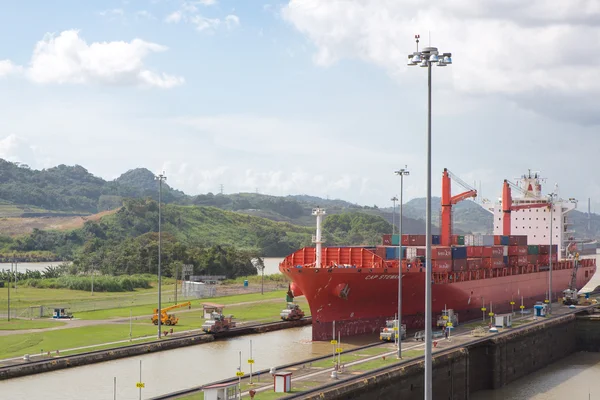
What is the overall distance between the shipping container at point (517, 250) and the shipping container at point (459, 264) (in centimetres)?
1201

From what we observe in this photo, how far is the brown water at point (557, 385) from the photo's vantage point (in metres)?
43.5

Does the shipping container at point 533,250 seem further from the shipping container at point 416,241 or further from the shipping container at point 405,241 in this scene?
the shipping container at point 405,241

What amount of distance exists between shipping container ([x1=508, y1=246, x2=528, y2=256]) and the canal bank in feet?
84.2

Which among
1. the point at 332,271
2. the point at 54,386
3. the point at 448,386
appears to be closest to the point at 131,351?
the point at 54,386

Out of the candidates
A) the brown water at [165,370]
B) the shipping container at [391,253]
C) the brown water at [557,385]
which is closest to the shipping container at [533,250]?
the brown water at [557,385]

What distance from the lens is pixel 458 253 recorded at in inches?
2462

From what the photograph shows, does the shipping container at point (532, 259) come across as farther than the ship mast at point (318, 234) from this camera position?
Yes

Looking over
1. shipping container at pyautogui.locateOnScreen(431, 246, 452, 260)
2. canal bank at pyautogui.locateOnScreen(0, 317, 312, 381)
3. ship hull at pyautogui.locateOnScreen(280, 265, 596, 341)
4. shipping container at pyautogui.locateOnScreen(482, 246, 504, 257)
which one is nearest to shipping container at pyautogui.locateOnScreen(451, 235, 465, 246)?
shipping container at pyautogui.locateOnScreen(482, 246, 504, 257)

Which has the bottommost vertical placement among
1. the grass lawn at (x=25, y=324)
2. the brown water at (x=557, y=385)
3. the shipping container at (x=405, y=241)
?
the brown water at (x=557, y=385)

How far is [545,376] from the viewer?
50375 mm

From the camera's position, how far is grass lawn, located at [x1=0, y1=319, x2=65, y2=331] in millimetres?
55594

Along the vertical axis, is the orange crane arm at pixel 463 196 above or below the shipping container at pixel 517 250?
above

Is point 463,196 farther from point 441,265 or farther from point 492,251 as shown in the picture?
point 441,265

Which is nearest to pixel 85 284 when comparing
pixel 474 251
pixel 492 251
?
pixel 474 251
